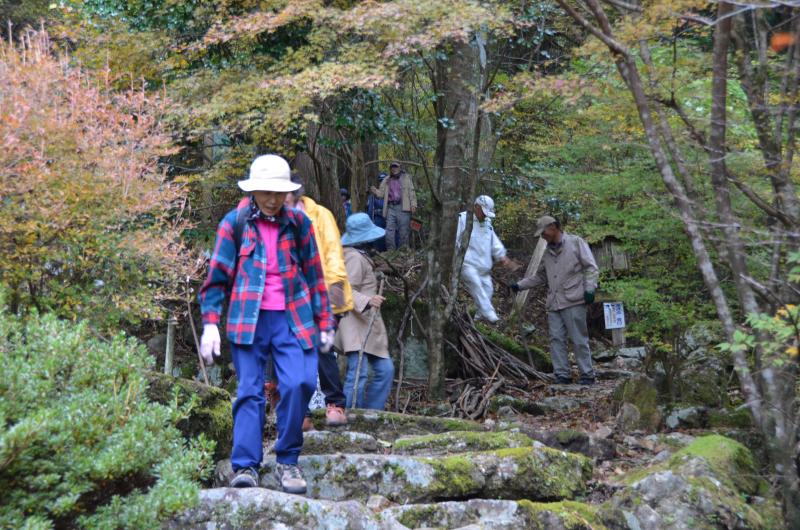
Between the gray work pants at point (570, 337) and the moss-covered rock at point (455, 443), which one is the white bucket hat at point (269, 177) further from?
the gray work pants at point (570, 337)

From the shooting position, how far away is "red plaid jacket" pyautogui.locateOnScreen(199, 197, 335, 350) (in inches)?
196

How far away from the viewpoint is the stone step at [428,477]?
17.3 feet

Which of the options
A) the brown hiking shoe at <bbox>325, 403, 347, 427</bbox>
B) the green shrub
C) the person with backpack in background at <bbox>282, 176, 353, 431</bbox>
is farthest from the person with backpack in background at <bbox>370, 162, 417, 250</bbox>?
the green shrub

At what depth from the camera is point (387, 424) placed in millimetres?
7457

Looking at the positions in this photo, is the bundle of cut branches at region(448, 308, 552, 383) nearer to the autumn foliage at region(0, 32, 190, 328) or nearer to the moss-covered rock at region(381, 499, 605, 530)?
the autumn foliage at region(0, 32, 190, 328)

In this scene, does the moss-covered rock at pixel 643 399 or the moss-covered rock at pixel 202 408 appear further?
the moss-covered rock at pixel 643 399

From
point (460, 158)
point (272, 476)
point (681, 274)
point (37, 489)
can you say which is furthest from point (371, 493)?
point (460, 158)

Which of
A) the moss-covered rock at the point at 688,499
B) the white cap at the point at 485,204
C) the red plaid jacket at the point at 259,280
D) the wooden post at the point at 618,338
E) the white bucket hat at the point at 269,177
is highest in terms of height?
the white cap at the point at 485,204

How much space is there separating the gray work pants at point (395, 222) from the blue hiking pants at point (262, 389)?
11.1 metres

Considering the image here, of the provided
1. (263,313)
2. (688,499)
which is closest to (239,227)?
(263,313)

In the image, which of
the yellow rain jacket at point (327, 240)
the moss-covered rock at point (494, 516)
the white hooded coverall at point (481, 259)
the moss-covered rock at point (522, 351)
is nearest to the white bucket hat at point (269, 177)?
the yellow rain jacket at point (327, 240)

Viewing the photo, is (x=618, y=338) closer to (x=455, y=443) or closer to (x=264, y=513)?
(x=455, y=443)

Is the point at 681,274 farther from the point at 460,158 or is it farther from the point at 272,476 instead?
the point at 272,476

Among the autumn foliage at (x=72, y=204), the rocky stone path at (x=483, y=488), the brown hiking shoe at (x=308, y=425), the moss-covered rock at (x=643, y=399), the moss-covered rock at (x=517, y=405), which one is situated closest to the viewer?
the rocky stone path at (x=483, y=488)
